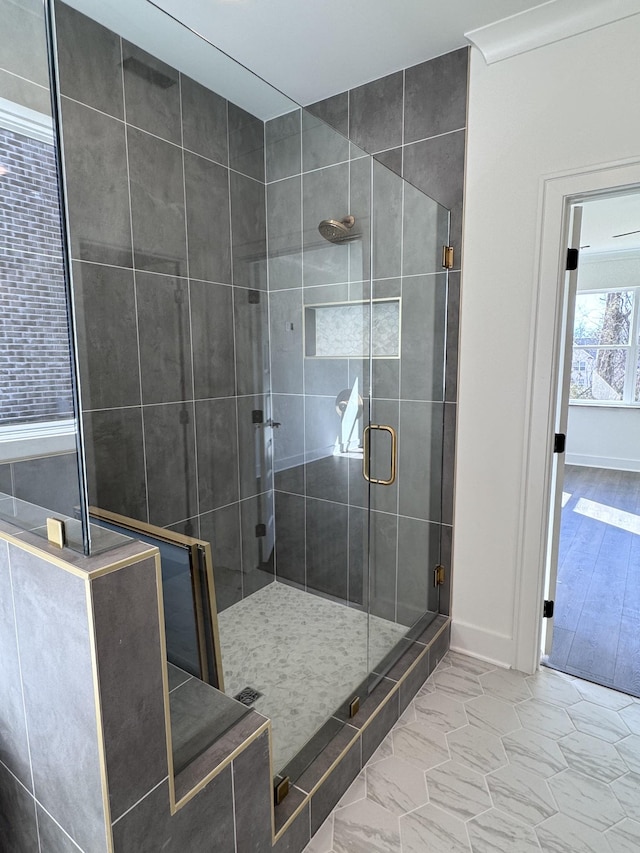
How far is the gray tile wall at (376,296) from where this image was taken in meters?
1.79

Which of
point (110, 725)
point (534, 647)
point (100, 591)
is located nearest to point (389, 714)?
point (534, 647)

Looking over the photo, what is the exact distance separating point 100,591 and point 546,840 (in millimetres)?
1532

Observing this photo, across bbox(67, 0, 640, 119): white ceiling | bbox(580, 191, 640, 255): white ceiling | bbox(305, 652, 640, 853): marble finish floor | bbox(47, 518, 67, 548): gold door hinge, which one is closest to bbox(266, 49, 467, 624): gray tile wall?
bbox(67, 0, 640, 119): white ceiling

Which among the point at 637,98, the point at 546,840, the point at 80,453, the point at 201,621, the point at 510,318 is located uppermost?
the point at 637,98

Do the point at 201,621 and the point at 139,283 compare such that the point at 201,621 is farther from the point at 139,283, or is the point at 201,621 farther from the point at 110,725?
the point at 139,283

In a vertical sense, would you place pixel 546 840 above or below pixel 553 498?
below

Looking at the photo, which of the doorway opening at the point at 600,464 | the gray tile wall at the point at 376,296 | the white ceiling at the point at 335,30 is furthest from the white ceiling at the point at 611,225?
the white ceiling at the point at 335,30

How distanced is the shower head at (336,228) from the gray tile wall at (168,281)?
0.27 m

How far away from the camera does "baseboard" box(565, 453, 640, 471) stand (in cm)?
589

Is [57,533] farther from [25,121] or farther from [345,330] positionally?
[345,330]

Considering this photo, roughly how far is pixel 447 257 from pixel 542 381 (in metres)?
0.70

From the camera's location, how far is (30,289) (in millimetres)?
1135

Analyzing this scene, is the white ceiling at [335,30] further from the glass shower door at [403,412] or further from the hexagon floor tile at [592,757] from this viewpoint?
the hexagon floor tile at [592,757]

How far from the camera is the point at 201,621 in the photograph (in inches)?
53.2
